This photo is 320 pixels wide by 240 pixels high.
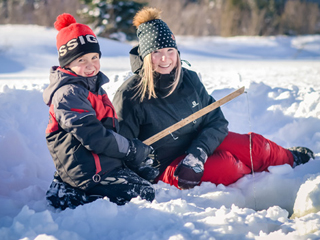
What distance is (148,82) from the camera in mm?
2514

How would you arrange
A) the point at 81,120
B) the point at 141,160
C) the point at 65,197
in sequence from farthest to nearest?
1. the point at 141,160
2. the point at 65,197
3. the point at 81,120

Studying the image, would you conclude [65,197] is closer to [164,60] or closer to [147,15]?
[164,60]

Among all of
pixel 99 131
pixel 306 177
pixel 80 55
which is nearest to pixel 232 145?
pixel 306 177

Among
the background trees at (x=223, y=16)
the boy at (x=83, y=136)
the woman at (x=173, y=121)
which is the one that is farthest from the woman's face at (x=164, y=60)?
the background trees at (x=223, y=16)

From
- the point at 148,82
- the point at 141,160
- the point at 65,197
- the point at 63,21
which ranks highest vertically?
the point at 63,21

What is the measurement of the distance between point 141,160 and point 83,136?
45 cm

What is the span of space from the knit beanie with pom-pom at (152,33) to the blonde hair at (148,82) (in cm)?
8

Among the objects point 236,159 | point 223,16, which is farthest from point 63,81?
point 223,16

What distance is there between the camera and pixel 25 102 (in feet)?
11.0

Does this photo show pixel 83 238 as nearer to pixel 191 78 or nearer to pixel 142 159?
pixel 142 159

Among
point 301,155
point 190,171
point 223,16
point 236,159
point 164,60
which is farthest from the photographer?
point 223,16

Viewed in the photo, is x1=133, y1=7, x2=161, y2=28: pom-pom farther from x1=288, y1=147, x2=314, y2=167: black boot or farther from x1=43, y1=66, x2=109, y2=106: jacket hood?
x1=288, y1=147, x2=314, y2=167: black boot

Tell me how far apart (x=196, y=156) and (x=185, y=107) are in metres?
0.39

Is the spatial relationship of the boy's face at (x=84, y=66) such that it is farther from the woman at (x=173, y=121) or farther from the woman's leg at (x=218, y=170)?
the woman's leg at (x=218, y=170)
